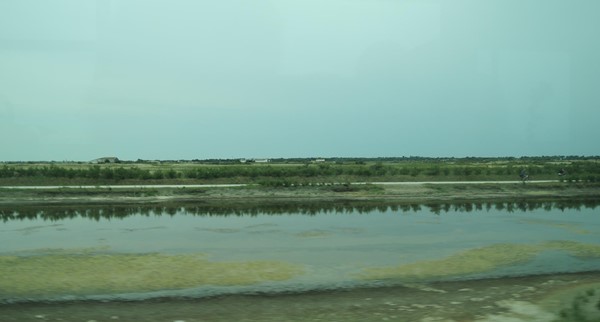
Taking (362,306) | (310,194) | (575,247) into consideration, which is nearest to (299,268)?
(362,306)

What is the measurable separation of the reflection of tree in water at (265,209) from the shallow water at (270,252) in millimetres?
1377

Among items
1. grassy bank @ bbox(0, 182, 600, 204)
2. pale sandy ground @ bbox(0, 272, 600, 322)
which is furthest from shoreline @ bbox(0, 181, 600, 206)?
pale sandy ground @ bbox(0, 272, 600, 322)

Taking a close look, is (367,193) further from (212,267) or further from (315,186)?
(212,267)

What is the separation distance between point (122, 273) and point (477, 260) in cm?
1039

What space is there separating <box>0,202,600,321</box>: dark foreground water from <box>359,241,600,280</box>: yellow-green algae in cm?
6

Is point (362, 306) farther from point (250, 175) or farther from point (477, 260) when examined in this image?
point (250, 175)

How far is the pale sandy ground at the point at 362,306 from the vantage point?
9.66m

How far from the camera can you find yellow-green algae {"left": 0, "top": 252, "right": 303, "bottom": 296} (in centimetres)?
1208

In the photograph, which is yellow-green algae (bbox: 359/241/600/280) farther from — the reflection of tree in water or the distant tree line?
the distant tree line

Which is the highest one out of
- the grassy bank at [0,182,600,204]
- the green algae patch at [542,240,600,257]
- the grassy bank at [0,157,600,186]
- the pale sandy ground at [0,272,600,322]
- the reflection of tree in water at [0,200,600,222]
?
the grassy bank at [0,157,600,186]

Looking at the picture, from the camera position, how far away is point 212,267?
566 inches

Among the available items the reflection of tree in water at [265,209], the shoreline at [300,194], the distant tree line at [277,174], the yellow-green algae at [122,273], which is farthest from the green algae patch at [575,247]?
the distant tree line at [277,174]

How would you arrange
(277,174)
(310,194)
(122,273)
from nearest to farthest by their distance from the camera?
(122,273) → (310,194) → (277,174)

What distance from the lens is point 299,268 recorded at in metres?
14.2
